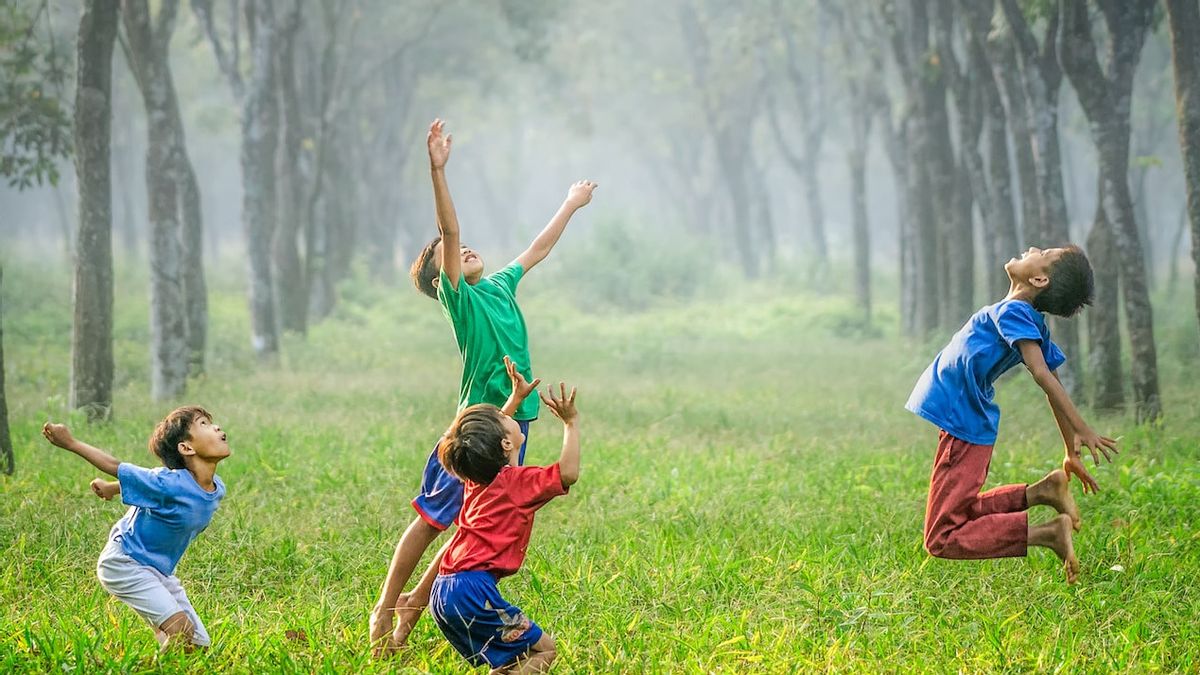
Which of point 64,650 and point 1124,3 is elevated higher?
point 1124,3

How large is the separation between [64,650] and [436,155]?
7.66 ft

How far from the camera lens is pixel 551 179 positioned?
3684 inches

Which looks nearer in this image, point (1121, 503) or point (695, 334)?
point (1121, 503)

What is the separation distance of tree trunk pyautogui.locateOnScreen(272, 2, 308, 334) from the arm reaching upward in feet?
51.0

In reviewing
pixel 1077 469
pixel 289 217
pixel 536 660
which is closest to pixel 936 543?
pixel 1077 469

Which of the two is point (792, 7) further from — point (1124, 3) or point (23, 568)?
point (23, 568)

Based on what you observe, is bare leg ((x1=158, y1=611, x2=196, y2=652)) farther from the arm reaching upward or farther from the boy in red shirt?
the arm reaching upward

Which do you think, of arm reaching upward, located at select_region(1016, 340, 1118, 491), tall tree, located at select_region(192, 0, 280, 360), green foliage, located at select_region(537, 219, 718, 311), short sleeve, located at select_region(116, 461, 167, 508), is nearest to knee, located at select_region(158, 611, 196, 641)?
short sleeve, located at select_region(116, 461, 167, 508)

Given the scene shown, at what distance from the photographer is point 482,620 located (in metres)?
4.15

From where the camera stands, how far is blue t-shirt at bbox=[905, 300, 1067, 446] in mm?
5207

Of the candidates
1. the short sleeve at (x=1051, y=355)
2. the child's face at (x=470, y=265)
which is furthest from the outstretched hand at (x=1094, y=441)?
the child's face at (x=470, y=265)

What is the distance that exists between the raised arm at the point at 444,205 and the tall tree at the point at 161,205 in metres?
7.75

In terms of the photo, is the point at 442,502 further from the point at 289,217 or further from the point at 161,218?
the point at 289,217

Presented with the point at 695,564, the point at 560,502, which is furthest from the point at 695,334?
the point at 695,564
